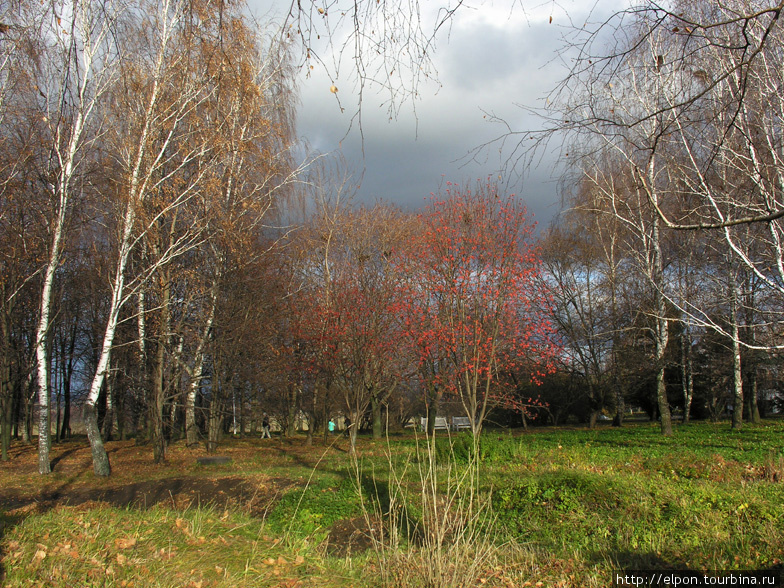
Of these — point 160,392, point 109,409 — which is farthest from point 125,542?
point 109,409

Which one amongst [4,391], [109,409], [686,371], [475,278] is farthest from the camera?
[686,371]

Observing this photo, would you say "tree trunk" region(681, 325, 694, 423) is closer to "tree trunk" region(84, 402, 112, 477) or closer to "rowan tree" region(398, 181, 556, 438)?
"rowan tree" region(398, 181, 556, 438)

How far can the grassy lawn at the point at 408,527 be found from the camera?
134 inches

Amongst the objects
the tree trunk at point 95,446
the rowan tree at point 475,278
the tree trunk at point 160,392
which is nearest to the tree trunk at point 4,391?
the tree trunk at point 160,392

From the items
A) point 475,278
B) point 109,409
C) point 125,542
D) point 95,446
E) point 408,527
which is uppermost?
point 475,278

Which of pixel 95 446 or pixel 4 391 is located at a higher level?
pixel 4 391

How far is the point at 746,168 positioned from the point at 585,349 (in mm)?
14812

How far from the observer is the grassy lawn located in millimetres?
3402

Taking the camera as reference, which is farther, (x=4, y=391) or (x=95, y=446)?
(x=4, y=391)

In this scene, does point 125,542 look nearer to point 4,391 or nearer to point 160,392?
point 160,392

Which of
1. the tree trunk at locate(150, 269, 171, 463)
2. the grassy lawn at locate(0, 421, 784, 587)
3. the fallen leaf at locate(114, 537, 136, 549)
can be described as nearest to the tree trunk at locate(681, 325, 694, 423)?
the grassy lawn at locate(0, 421, 784, 587)

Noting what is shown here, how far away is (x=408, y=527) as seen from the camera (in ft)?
9.58

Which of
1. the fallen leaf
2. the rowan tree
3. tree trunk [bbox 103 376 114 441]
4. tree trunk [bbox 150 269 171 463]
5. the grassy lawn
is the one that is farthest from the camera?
tree trunk [bbox 103 376 114 441]

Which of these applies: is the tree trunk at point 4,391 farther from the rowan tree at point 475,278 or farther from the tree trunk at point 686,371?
the tree trunk at point 686,371
